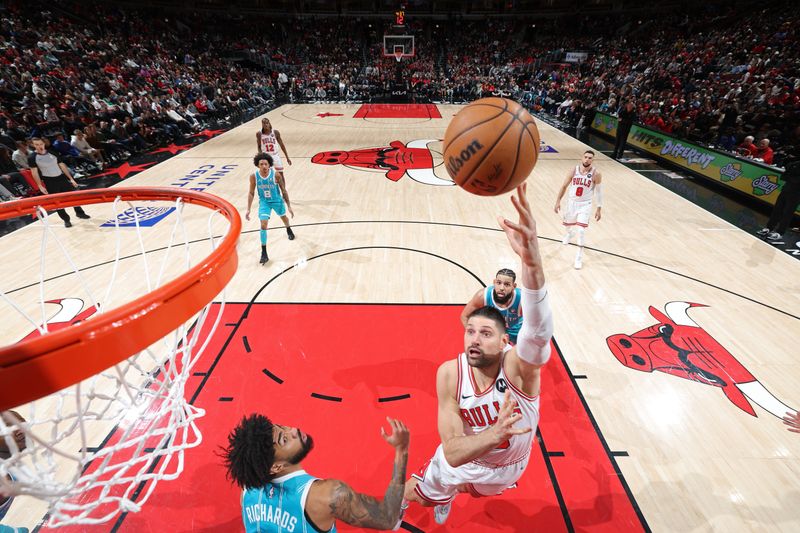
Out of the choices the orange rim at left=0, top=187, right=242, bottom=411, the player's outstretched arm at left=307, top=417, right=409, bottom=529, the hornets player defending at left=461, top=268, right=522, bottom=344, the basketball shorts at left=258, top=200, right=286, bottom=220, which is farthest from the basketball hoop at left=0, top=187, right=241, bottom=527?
the basketball shorts at left=258, top=200, right=286, bottom=220

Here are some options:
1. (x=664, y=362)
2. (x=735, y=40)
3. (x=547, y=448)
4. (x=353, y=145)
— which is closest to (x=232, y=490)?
(x=547, y=448)

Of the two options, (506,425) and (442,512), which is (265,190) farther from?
(506,425)

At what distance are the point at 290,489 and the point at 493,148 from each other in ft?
7.01

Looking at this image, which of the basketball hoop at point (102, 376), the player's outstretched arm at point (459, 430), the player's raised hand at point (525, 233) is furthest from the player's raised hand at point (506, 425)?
the basketball hoop at point (102, 376)

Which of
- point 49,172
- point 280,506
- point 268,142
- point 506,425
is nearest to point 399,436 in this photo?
point 506,425

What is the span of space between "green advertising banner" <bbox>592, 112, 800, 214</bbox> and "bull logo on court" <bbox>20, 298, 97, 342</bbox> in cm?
1095

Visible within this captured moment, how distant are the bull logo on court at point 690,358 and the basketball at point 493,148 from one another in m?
2.59

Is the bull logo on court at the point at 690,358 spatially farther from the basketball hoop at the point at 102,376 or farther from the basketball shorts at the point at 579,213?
the basketball hoop at the point at 102,376

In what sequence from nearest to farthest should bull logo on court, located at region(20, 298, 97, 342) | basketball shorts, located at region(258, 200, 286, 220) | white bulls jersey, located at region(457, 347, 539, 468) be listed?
white bulls jersey, located at region(457, 347, 539, 468) → bull logo on court, located at region(20, 298, 97, 342) → basketball shorts, located at region(258, 200, 286, 220)

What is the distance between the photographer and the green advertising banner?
7.53m

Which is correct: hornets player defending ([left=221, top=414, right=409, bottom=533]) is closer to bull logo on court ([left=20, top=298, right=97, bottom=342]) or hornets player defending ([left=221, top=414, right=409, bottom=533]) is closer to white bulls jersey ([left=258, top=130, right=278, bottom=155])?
bull logo on court ([left=20, top=298, right=97, bottom=342])

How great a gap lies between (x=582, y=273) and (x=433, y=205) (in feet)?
10.7

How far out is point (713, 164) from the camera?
8.88 meters

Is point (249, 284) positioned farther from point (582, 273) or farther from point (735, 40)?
point (735, 40)
